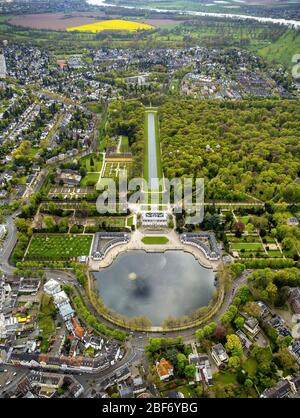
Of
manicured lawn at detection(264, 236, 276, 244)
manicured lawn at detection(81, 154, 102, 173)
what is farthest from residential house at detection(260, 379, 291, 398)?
manicured lawn at detection(81, 154, 102, 173)

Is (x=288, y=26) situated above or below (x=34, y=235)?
above

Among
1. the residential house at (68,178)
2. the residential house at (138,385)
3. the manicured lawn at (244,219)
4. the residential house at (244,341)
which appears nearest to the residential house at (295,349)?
the residential house at (244,341)

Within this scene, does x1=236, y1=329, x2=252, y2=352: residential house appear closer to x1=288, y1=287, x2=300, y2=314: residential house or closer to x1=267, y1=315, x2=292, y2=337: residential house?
x1=267, y1=315, x2=292, y2=337: residential house

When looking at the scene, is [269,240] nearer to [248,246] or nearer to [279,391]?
[248,246]

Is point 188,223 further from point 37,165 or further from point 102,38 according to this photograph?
point 102,38

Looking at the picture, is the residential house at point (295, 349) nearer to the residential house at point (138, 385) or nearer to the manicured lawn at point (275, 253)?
→ the manicured lawn at point (275, 253)
